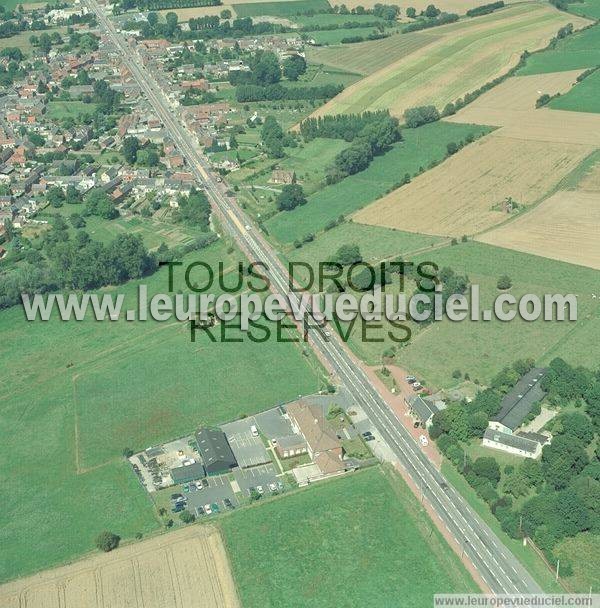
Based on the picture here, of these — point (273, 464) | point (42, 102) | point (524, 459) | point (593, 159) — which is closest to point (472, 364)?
point (524, 459)

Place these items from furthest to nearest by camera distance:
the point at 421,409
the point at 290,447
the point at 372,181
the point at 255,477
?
1. the point at 372,181
2. the point at 421,409
3. the point at 290,447
4. the point at 255,477

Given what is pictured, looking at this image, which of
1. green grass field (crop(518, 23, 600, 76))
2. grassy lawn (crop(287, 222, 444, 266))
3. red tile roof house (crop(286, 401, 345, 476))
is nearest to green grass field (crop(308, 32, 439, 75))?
green grass field (crop(518, 23, 600, 76))

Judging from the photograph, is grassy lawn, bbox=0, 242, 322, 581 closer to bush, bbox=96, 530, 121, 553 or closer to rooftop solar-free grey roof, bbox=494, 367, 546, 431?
bush, bbox=96, 530, 121, 553

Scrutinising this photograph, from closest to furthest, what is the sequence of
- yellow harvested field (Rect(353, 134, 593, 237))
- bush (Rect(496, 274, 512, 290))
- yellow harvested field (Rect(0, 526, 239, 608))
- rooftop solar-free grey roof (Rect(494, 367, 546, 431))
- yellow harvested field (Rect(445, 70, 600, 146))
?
yellow harvested field (Rect(0, 526, 239, 608)), rooftop solar-free grey roof (Rect(494, 367, 546, 431)), bush (Rect(496, 274, 512, 290)), yellow harvested field (Rect(353, 134, 593, 237)), yellow harvested field (Rect(445, 70, 600, 146))

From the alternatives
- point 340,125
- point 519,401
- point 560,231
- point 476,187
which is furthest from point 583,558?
point 340,125

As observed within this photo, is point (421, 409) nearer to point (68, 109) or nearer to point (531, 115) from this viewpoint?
point (531, 115)

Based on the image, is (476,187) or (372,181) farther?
(372,181)

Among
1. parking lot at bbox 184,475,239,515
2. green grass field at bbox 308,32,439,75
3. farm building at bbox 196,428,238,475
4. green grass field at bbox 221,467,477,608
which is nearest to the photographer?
green grass field at bbox 221,467,477,608

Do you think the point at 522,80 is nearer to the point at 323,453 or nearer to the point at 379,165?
the point at 379,165
